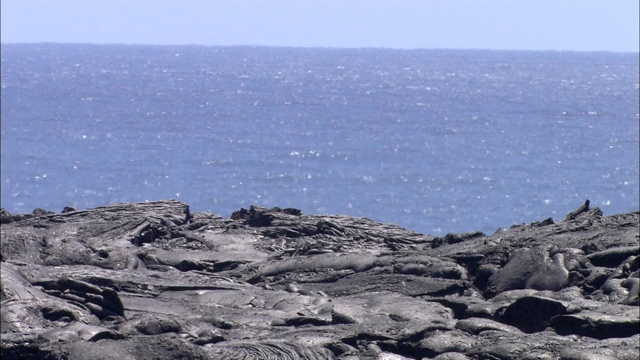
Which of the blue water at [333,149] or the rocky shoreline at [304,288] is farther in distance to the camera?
the blue water at [333,149]

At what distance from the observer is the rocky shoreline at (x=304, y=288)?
11266mm

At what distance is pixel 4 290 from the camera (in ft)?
41.9

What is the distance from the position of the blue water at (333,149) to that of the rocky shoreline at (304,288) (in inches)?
802

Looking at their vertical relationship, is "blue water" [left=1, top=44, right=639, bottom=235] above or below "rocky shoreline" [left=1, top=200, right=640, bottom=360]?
below

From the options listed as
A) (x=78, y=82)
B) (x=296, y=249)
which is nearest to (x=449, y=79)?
(x=78, y=82)

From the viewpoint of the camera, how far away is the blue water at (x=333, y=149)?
142 feet

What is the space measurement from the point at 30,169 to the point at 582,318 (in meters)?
41.5

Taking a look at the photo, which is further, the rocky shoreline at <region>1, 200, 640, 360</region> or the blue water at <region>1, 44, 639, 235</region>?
the blue water at <region>1, 44, 639, 235</region>

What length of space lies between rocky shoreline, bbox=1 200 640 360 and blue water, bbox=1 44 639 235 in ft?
66.9

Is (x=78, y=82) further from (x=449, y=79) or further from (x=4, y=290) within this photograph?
(x=4, y=290)

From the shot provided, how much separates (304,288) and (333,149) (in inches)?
1711

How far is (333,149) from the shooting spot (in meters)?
58.5

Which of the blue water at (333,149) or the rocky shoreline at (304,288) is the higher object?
the rocky shoreline at (304,288)

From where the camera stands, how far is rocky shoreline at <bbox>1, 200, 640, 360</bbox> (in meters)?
11.3
